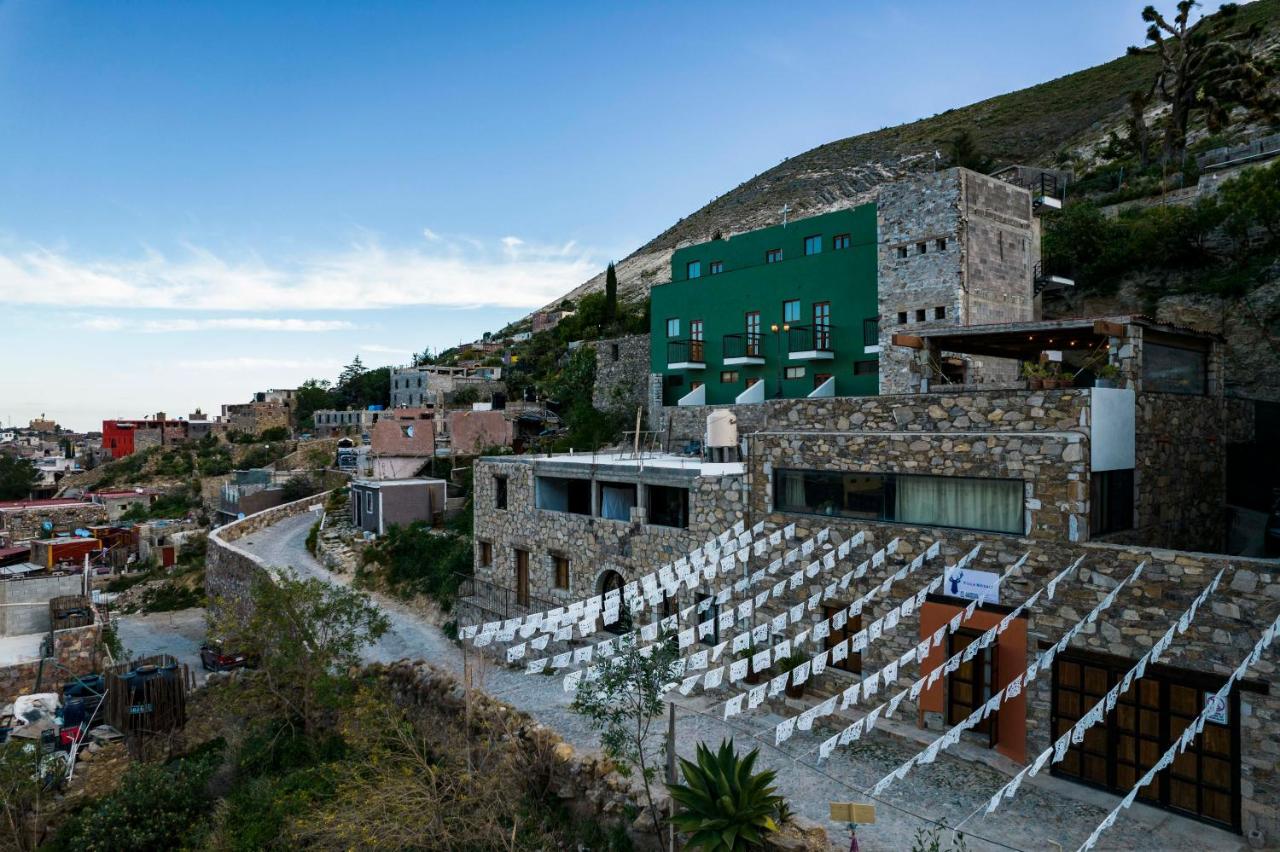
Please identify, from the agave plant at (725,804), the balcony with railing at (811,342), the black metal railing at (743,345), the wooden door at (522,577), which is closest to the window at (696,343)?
the black metal railing at (743,345)

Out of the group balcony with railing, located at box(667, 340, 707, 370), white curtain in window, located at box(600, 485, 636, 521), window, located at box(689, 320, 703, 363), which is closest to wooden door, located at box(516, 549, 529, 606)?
white curtain in window, located at box(600, 485, 636, 521)

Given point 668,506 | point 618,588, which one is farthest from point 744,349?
point 618,588

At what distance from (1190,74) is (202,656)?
47.2 metres

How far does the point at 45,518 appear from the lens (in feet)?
147

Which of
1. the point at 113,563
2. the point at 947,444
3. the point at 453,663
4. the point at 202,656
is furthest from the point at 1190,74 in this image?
the point at 113,563

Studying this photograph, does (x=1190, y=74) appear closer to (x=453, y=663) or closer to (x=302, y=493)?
(x=453, y=663)

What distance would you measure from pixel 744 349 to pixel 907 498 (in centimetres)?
1730

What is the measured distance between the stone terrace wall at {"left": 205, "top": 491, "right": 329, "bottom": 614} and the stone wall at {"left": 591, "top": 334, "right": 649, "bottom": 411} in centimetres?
1621

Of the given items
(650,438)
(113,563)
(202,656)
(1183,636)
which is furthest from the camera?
(113,563)

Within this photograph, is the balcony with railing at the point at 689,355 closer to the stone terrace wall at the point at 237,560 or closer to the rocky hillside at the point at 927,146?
the stone terrace wall at the point at 237,560

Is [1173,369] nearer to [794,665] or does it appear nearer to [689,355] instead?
[794,665]

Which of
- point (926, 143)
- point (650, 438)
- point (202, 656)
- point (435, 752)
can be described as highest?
point (926, 143)

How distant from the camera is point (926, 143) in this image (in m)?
78.7

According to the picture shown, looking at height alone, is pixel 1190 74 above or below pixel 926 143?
below
